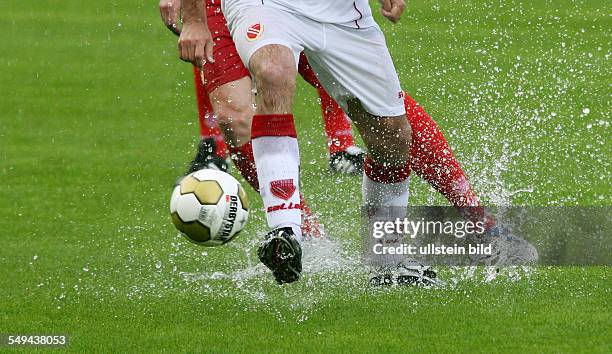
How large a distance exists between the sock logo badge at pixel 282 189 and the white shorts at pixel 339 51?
1.81ft

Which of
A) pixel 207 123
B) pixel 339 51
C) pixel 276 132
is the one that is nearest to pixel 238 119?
pixel 339 51

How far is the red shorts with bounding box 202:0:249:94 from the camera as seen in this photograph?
6531 mm

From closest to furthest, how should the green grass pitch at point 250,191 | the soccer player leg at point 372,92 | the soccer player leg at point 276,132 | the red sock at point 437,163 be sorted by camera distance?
1. the green grass pitch at point 250,191
2. the soccer player leg at point 276,132
3. the soccer player leg at point 372,92
4. the red sock at point 437,163

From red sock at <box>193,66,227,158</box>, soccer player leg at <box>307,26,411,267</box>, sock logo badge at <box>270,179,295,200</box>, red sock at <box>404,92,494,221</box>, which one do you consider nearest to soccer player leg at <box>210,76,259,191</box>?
soccer player leg at <box>307,26,411,267</box>

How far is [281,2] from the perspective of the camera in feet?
18.5

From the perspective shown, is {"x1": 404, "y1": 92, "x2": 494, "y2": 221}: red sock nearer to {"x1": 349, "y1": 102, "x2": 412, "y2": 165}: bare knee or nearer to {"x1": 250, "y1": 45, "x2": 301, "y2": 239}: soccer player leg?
{"x1": 349, "y1": 102, "x2": 412, "y2": 165}: bare knee

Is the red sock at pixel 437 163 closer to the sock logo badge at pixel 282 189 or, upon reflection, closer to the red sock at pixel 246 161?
the red sock at pixel 246 161

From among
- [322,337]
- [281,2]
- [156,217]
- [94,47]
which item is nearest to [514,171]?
[156,217]

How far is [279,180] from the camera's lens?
5262 mm

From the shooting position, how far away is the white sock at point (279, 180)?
17.2ft

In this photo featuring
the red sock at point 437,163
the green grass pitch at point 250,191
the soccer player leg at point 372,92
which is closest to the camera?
the green grass pitch at point 250,191

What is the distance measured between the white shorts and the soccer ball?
0.53 meters

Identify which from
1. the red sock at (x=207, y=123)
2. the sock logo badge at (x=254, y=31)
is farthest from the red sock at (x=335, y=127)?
the sock logo badge at (x=254, y=31)

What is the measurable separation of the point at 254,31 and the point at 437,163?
120 centimetres
